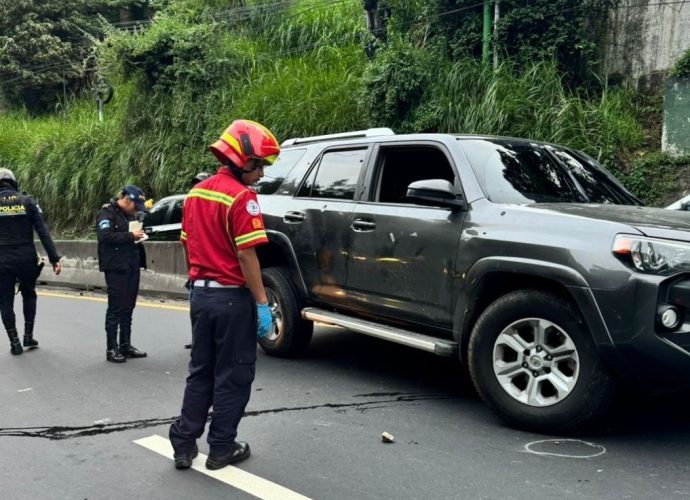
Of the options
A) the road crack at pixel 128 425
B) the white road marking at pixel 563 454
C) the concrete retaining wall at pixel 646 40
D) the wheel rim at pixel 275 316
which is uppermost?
the concrete retaining wall at pixel 646 40

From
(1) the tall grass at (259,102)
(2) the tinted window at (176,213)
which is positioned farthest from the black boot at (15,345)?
(1) the tall grass at (259,102)

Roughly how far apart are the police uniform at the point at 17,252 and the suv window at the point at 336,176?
321 cm

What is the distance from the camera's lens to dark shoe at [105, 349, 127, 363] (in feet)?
21.6

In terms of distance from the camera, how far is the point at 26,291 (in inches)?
289

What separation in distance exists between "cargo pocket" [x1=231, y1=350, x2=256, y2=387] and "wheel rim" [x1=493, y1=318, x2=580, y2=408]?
1551mm

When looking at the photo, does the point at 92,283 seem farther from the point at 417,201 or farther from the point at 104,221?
the point at 417,201

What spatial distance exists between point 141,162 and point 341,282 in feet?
43.0

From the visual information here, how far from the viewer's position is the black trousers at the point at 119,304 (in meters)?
6.72

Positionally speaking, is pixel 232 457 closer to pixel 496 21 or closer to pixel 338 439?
pixel 338 439

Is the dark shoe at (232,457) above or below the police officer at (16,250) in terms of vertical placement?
below

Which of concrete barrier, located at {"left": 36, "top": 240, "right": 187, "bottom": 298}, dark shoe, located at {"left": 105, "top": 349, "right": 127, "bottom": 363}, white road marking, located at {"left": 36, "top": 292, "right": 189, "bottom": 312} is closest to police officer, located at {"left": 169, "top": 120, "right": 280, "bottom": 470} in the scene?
dark shoe, located at {"left": 105, "top": 349, "right": 127, "bottom": 363}

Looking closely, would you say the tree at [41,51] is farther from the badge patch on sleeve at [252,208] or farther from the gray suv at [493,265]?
the badge patch on sleeve at [252,208]

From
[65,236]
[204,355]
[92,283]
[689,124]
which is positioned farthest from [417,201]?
[65,236]

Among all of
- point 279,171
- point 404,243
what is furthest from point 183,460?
point 279,171
